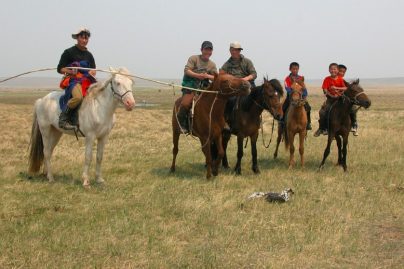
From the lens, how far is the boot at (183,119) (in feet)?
33.4

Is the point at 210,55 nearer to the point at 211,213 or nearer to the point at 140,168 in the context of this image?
the point at 140,168

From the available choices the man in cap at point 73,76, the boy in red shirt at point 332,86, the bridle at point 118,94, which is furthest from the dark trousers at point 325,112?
the man in cap at point 73,76

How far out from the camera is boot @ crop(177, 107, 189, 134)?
10.2 meters

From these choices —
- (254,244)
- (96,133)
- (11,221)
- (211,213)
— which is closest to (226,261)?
(254,244)

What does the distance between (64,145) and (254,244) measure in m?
12.2

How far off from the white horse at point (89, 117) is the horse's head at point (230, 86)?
76.2 inches

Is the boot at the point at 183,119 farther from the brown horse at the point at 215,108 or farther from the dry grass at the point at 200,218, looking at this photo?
the dry grass at the point at 200,218

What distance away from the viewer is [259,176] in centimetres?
1014

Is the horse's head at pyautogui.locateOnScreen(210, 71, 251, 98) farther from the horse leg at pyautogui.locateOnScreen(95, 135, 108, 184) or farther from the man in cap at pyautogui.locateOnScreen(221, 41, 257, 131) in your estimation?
the horse leg at pyautogui.locateOnScreen(95, 135, 108, 184)

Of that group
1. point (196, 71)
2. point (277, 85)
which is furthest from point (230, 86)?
point (196, 71)

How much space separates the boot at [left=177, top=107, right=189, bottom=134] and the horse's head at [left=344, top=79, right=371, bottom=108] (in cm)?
397

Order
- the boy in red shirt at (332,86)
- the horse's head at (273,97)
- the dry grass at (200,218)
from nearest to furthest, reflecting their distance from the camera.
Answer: the dry grass at (200,218)
the horse's head at (273,97)
the boy in red shirt at (332,86)

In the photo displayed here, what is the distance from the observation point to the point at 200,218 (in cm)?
677

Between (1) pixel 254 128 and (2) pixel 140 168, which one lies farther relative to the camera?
(2) pixel 140 168
